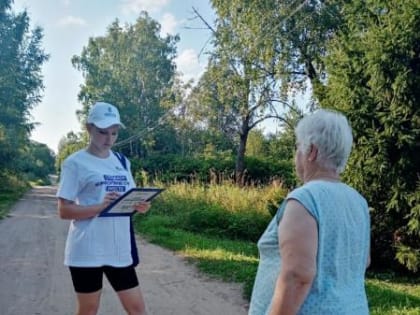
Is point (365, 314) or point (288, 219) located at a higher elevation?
point (288, 219)

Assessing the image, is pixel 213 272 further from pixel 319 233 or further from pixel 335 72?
pixel 319 233

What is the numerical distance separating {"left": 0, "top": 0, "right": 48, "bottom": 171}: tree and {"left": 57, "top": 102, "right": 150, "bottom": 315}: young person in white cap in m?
24.3

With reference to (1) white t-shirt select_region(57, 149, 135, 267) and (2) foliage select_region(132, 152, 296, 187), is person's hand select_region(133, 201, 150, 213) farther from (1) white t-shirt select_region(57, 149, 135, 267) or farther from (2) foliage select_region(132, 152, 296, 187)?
(2) foliage select_region(132, 152, 296, 187)

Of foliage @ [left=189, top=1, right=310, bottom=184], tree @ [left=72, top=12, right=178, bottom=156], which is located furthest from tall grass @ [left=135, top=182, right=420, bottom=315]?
tree @ [left=72, top=12, right=178, bottom=156]

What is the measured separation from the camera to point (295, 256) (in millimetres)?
1646

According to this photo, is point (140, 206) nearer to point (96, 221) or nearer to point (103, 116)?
point (96, 221)

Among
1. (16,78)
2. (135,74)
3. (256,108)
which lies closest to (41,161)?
→ (135,74)

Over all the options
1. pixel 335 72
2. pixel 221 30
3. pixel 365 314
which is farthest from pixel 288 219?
pixel 221 30

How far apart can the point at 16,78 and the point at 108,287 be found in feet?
76.9

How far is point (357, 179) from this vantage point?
7.62 m

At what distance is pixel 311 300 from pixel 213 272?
5.61m

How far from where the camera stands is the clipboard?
307cm

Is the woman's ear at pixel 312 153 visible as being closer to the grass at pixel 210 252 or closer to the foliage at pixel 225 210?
the grass at pixel 210 252

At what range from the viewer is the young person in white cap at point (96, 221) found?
10.1ft
